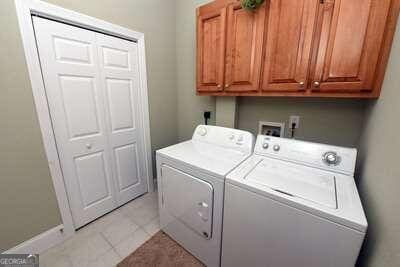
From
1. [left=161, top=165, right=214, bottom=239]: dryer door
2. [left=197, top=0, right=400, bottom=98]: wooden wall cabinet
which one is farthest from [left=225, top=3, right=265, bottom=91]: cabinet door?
[left=161, top=165, right=214, bottom=239]: dryer door

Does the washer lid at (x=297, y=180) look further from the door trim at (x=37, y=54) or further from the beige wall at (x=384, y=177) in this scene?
the door trim at (x=37, y=54)

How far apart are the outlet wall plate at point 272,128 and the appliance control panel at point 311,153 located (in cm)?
42

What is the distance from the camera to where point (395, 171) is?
730 mm

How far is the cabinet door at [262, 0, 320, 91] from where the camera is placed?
3.76 ft

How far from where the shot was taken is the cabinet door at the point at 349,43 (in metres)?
0.96

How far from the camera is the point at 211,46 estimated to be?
5.35ft

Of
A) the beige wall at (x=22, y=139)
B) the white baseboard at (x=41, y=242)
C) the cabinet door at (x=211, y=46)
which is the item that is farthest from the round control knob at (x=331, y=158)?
the white baseboard at (x=41, y=242)

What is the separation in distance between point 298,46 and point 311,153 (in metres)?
0.80

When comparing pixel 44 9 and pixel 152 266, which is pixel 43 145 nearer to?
pixel 44 9

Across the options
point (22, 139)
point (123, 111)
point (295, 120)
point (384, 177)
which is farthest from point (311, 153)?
point (22, 139)

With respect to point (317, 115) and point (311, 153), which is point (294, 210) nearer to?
point (311, 153)

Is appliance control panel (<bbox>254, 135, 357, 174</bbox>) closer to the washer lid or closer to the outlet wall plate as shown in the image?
the washer lid

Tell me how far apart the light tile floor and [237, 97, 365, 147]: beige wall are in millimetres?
1665

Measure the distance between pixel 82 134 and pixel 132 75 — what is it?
2.79 feet
